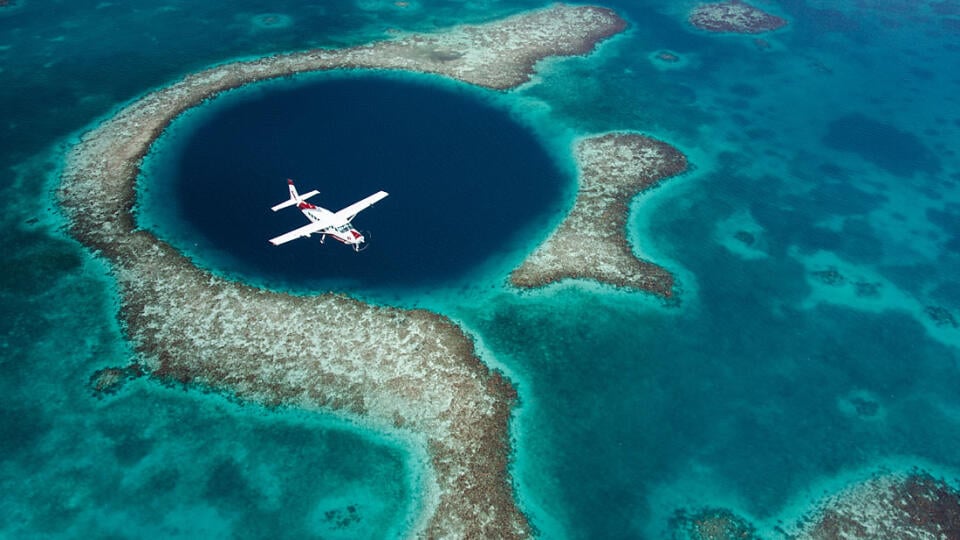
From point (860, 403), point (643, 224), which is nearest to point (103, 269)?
point (643, 224)

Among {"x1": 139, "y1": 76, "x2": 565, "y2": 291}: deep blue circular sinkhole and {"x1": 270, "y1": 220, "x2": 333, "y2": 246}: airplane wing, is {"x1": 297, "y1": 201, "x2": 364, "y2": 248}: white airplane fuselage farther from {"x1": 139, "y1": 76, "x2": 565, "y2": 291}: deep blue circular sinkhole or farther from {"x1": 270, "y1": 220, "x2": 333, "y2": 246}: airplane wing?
{"x1": 139, "y1": 76, "x2": 565, "y2": 291}: deep blue circular sinkhole

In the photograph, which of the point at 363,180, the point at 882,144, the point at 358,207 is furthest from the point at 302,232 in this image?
the point at 882,144

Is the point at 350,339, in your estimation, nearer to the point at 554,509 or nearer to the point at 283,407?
the point at 283,407

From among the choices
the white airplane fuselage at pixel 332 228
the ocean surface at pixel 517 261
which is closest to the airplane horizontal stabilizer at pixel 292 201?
the white airplane fuselage at pixel 332 228

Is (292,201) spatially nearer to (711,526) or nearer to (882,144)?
(711,526)

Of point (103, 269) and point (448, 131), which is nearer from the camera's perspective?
point (103, 269)

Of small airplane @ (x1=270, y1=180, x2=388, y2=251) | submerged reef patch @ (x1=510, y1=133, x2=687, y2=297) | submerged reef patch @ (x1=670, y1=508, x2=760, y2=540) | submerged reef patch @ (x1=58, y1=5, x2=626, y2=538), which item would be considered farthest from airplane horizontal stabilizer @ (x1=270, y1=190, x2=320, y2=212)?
submerged reef patch @ (x1=670, y1=508, x2=760, y2=540)
